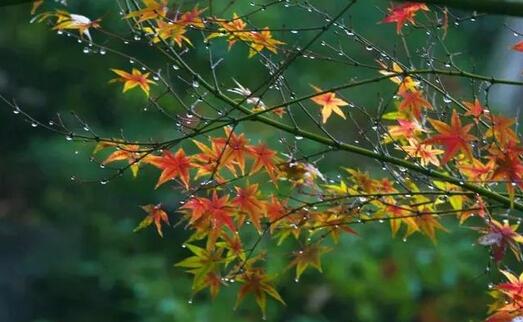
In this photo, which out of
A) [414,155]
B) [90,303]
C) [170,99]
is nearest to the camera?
[414,155]

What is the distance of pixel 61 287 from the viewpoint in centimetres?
367

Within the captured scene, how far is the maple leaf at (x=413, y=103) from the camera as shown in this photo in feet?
4.61

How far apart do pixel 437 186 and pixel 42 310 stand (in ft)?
8.49

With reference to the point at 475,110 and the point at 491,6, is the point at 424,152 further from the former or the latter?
the point at 491,6

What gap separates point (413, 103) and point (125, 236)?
224cm

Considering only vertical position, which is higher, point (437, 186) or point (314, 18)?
point (314, 18)

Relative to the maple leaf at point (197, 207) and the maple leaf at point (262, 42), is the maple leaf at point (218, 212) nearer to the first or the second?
the maple leaf at point (197, 207)

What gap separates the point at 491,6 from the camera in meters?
0.89

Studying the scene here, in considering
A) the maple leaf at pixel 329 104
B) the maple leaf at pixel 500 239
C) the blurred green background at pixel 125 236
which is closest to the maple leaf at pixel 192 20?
the maple leaf at pixel 329 104

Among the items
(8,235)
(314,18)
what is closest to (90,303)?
(8,235)

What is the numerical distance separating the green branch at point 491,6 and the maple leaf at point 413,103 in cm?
50

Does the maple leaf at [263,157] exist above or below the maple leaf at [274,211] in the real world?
above

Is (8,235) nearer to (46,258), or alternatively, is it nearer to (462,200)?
(46,258)

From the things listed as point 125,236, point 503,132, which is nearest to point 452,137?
point 503,132
